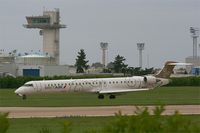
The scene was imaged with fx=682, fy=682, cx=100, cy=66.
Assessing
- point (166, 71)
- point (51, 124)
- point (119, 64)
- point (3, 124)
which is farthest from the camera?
point (119, 64)

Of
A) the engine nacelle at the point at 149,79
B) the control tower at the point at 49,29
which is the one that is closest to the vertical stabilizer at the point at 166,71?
the engine nacelle at the point at 149,79

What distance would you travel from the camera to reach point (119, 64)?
183 metres

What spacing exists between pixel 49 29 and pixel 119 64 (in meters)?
25.3

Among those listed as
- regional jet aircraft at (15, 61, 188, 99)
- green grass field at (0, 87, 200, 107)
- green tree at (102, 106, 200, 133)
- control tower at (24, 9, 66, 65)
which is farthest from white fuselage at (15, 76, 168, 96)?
control tower at (24, 9, 66, 65)

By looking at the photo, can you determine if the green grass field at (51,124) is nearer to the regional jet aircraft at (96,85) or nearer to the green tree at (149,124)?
the green tree at (149,124)

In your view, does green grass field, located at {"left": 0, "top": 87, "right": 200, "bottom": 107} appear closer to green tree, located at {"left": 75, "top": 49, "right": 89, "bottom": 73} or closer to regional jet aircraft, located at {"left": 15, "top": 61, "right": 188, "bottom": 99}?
regional jet aircraft, located at {"left": 15, "top": 61, "right": 188, "bottom": 99}

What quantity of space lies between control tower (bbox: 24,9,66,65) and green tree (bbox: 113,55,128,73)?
20634 millimetres

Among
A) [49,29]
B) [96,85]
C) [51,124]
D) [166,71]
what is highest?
[49,29]

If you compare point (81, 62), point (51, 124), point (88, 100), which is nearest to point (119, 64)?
point (81, 62)

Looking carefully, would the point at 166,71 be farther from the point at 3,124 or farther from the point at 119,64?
the point at 119,64

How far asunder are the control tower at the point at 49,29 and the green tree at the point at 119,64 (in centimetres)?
2063

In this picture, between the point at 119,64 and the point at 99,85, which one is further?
the point at 119,64

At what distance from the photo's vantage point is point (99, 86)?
207 feet

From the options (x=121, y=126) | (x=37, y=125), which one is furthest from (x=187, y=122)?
(x=37, y=125)
